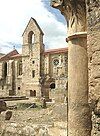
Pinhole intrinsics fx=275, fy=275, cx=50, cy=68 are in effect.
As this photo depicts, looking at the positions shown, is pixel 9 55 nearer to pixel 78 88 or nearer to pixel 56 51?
pixel 56 51

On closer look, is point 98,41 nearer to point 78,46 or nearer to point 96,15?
point 96,15

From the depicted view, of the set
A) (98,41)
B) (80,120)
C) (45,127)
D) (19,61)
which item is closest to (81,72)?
(80,120)

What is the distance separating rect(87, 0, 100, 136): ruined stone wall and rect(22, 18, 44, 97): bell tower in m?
36.3

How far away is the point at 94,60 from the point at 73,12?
1.54 metres

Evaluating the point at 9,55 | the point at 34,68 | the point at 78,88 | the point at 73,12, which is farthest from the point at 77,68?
the point at 9,55

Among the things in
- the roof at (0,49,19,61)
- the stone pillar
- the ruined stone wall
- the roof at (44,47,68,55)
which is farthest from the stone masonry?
the ruined stone wall

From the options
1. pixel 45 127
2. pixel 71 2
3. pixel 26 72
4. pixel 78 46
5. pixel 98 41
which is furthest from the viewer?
pixel 26 72

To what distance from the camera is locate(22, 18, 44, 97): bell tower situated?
4044 cm

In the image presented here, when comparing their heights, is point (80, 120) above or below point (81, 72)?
below

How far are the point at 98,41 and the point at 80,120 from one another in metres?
1.75

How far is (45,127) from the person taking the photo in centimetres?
610

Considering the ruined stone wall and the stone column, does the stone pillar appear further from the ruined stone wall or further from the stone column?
the ruined stone wall

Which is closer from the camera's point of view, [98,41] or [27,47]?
[98,41]

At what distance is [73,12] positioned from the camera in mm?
4402
